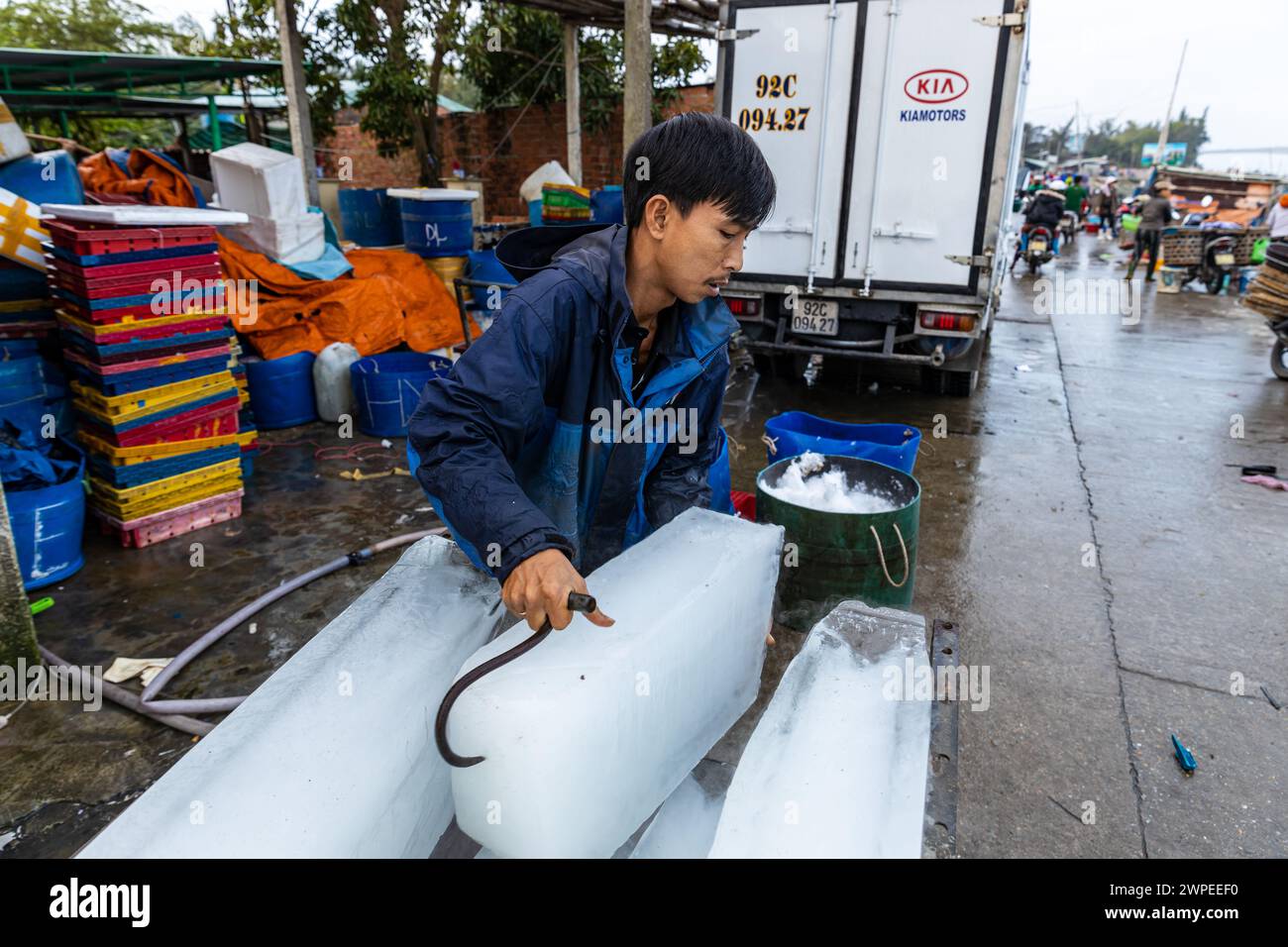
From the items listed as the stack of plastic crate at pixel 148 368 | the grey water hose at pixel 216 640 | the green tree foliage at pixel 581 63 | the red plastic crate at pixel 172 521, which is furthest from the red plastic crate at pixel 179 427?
the green tree foliage at pixel 581 63

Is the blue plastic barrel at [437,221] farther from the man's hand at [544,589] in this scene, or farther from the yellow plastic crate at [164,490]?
the man's hand at [544,589]

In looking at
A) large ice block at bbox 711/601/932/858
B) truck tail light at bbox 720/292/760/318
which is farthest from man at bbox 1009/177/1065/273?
large ice block at bbox 711/601/932/858

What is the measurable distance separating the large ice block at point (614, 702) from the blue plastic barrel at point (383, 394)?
13.4ft

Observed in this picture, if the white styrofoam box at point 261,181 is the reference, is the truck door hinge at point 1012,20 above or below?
above

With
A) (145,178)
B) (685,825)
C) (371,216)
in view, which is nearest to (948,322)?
(685,825)

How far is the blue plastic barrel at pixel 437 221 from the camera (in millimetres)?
7238

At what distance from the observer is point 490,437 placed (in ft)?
4.40

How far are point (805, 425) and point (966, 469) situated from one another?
5.76 ft

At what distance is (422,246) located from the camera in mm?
7348

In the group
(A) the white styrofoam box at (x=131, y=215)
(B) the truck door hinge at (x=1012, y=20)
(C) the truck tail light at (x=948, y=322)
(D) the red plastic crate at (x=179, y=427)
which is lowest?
(D) the red plastic crate at (x=179, y=427)

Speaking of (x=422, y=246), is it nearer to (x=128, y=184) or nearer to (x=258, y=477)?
(x=128, y=184)

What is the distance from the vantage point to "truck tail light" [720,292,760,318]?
6.02 metres

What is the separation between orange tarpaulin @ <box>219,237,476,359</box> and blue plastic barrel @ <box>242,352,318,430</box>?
0.24m

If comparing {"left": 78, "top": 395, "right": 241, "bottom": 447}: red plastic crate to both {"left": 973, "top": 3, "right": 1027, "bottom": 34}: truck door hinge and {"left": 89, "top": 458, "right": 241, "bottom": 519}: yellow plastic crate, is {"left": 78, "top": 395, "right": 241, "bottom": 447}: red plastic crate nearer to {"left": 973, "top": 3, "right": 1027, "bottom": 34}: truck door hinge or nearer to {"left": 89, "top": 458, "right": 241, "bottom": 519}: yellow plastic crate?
{"left": 89, "top": 458, "right": 241, "bottom": 519}: yellow plastic crate
